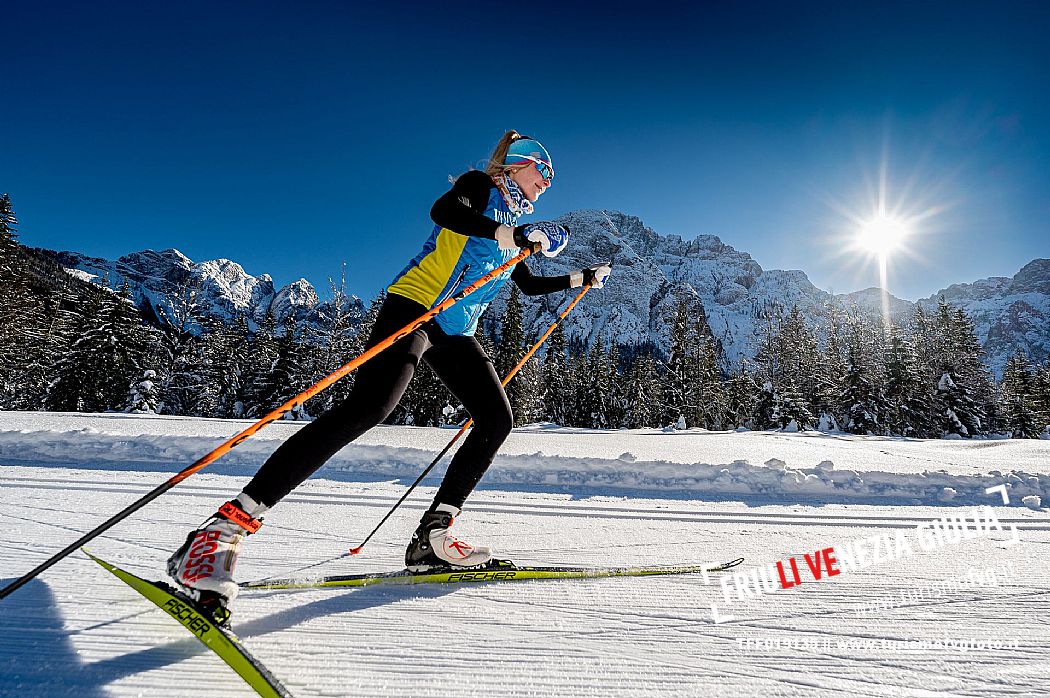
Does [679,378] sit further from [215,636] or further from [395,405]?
[215,636]

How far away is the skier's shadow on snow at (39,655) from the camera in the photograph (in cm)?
123

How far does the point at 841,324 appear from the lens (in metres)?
52.0

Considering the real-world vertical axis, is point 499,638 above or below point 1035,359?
below

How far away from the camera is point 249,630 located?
A: 158 centimetres

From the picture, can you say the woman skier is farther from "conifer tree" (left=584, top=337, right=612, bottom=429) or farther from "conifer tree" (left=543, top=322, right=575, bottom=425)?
"conifer tree" (left=543, top=322, right=575, bottom=425)

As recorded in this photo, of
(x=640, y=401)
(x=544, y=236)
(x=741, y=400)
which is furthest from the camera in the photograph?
(x=640, y=401)

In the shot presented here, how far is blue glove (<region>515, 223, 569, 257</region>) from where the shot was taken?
2264mm

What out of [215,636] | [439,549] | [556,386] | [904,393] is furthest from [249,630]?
[556,386]

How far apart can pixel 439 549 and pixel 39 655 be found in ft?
4.21

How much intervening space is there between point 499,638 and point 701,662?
2.03ft

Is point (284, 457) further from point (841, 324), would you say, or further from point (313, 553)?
point (841, 324)

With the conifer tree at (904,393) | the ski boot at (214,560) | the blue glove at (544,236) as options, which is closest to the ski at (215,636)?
the ski boot at (214,560)


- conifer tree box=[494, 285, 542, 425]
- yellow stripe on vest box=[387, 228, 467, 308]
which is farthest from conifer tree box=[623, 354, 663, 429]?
yellow stripe on vest box=[387, 228, 467, 308]

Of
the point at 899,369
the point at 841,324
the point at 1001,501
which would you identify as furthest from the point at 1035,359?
the point at 1001,501
